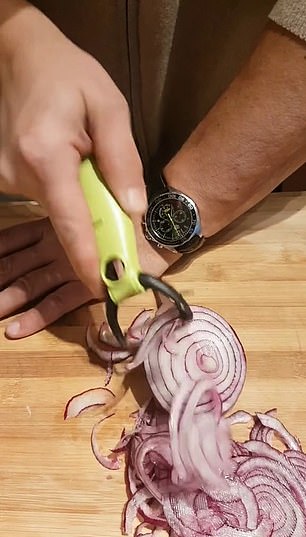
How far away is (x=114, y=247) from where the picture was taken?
3.03 ft

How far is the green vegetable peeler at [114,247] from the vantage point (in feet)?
3.01

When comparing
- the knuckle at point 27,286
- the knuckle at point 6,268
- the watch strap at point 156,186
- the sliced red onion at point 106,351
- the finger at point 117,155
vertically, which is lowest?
the knuckle at point 6,268

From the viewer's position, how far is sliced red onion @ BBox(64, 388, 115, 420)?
105 centimetres

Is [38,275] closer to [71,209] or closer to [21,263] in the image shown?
[21,263]

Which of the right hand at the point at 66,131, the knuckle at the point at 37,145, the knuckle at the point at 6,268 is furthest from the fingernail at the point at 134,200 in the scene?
the knuckle at the point at 6,268

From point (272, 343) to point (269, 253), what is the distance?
16 cm

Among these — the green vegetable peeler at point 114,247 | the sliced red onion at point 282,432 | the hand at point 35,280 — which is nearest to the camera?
the green vegetable peeler at point 114,247

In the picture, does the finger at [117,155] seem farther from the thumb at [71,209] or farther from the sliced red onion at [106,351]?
the sliced red onion at [106,351]

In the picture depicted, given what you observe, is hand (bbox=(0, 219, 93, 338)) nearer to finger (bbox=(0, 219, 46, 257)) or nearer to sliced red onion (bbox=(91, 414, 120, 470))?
finger (bbox=(0, 219, 46, 257))

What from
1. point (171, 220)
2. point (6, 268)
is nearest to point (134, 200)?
point (171, 220)

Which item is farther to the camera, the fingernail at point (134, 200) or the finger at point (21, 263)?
the finger at point (21, 263)

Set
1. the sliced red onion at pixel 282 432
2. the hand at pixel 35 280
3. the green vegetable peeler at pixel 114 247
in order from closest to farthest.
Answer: the green vegetable peeler at pixel 114 247, the sliced red onion at pixel 282 432, the hand at pixel 35 280

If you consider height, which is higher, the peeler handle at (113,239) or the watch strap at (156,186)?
the peeler handle at (113,239)

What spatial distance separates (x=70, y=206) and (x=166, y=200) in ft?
0.82
